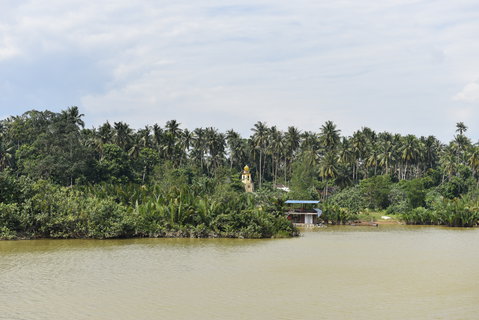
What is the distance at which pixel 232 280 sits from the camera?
22484 mm

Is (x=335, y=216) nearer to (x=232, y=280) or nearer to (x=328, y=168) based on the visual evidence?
(x=328, y=168)

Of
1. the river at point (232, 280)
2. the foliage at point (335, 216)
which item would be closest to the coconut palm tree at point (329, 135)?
the foliage at point (335, 216)

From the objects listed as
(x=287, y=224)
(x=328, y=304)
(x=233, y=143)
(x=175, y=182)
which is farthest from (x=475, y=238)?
(x=233, y=143)

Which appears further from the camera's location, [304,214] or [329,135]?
[329,135]

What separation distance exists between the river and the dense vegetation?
2.52 metres

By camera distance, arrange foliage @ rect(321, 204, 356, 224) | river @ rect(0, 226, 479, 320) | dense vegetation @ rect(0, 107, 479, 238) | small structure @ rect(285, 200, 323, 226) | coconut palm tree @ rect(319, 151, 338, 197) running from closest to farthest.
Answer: river @ rect(0, 226, 479, 320) < dense vegetation @ rect(0, 107, 479, 238) < small structure @ rect(285, 200, 323, 226) < foliage @ rect(321, 204, 356, 224) < coconut palm tree @ rect(319, 151, 338, 197)

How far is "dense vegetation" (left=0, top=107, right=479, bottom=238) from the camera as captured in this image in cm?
3734

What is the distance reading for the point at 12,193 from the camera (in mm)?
37312

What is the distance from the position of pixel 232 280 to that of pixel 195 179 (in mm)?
61571

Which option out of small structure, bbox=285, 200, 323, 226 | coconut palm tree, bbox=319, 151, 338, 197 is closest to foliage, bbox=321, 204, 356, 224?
small structure, bbox=285, 200, 323, 226

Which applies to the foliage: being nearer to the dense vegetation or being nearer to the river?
the dense vegetation

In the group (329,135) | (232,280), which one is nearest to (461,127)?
(329,135)

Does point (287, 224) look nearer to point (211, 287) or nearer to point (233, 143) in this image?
point (211, 287)

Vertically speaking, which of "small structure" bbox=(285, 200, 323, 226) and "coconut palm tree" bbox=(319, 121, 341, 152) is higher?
"coconut palm tree" bbox=(319, 121, 341, 152)
